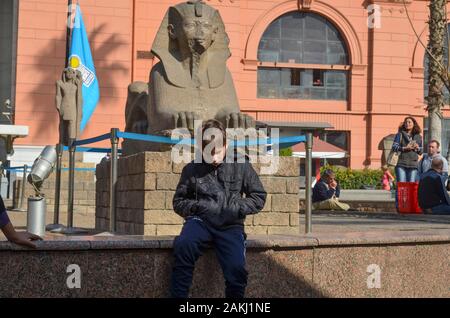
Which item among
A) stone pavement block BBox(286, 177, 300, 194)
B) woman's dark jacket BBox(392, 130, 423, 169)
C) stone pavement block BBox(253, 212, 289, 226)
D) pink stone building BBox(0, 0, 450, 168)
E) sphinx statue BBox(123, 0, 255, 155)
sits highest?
pink stone building BBox(0, 0, 450, 168)

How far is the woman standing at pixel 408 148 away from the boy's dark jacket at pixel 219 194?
7194 millimetres

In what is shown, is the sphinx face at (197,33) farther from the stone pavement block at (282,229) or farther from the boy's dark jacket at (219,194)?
the boy's dark jacket at (219,194)

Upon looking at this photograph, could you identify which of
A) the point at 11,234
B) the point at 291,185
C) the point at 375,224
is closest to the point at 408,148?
the point at 375,224

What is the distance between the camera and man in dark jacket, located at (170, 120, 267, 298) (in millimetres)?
4645

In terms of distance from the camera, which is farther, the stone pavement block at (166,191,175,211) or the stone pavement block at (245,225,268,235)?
the stone pavement block at (245,225,268,235)

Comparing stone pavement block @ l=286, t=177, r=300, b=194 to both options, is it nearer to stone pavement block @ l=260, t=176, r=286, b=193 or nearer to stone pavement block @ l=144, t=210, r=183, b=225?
stone pavement block @ l=260, t=176, r=286, b=193

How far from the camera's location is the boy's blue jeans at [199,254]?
463 centimetres

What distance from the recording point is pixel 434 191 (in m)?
10.7

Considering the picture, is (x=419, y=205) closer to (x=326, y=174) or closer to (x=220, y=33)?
(x=326, y=174)

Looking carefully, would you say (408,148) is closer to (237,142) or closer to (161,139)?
(237,142)

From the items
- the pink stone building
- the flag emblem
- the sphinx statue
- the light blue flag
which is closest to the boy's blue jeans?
the sphinx statue

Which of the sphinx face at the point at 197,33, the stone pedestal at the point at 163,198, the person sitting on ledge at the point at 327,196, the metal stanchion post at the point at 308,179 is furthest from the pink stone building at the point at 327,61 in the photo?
the metal stanchion post at the point at 308,179

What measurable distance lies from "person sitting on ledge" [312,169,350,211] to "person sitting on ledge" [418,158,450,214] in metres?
2.30

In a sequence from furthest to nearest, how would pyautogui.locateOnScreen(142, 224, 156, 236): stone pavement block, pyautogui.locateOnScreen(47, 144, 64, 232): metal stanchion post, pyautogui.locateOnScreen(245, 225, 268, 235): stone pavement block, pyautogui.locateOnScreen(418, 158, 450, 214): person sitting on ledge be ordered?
pyautogui.locateOnScreen(418, 158, 450, 214): person sitting on ledge, pyautogui.locateOnScreen(47, 144, 64, 232): metal stanchion post, pyautogui.locateOnScreen(245, 225, 268, 235): stone pavement block, pyautogui.locateOnScreen(142, 224, 156, 236): stone pavement block
